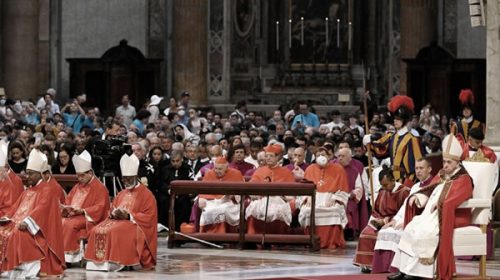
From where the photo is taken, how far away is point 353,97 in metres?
37.7

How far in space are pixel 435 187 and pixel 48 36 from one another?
79.3 feet

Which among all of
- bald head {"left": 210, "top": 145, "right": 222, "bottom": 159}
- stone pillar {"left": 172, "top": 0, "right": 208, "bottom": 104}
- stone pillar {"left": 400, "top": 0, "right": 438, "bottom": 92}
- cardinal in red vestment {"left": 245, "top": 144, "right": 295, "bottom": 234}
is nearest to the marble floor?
cardinal in red vestment {"left": 245, "top": 144, "right": 295, "bottom": 234}

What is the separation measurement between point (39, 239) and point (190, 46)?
1911 centimetres

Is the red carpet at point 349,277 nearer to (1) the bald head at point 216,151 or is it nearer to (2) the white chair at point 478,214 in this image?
(2) the white chair at point 478,214

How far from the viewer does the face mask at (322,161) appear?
2100 centimetres

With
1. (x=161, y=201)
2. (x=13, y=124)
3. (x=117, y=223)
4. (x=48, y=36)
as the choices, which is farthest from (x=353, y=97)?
(x=117, y=223)

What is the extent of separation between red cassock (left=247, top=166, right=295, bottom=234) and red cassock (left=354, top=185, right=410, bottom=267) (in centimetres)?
344

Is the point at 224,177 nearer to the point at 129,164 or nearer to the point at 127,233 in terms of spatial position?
the point at 129,164

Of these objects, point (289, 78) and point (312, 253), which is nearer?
point (312, 253)

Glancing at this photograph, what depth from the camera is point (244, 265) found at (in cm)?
1814

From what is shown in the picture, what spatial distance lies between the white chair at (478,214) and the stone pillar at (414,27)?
66.9 ft

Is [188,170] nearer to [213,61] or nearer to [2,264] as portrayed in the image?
[2,264]

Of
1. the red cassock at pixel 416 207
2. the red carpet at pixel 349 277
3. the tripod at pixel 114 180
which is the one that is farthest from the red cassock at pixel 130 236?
the red cassock at pixel 416 207

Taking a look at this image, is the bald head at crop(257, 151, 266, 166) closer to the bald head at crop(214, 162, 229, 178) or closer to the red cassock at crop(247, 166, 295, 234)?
the red cassock at crop(247, 166, 295, 234)
